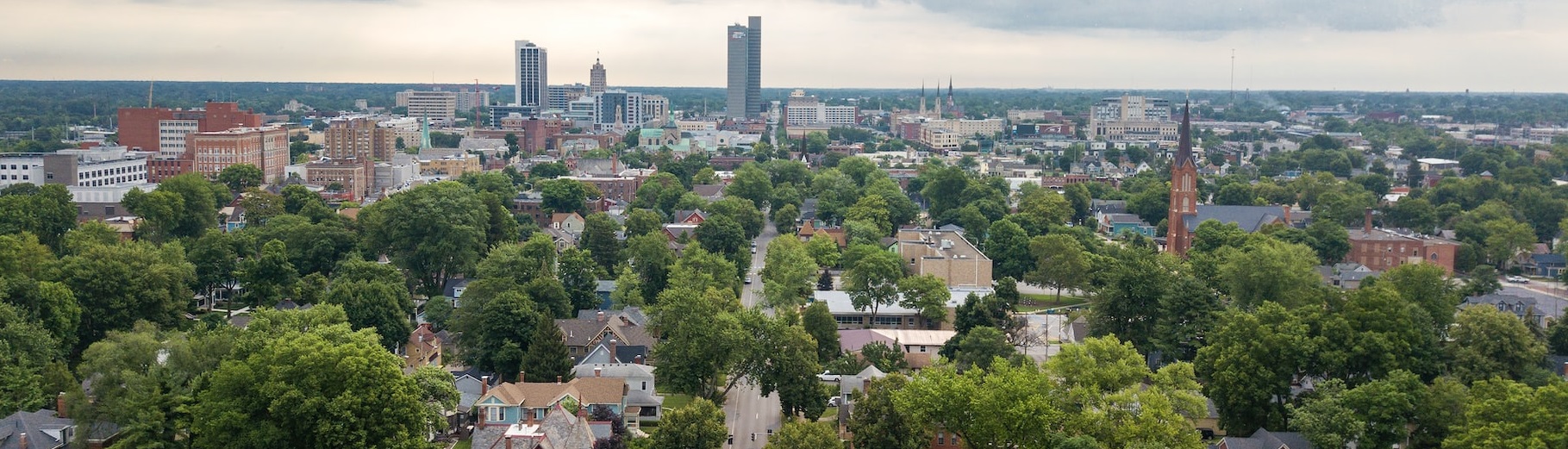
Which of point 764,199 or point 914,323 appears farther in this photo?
point 764,199

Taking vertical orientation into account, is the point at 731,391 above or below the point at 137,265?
below

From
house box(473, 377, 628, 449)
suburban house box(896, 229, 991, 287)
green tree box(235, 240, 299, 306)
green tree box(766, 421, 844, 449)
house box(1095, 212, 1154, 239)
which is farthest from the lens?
house box(1095, 212, 1154, 239)

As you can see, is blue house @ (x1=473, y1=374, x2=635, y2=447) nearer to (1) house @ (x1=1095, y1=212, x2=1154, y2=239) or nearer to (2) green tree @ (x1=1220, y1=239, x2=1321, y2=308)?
(2) green tree @ (x1=1220, y1=239, x2=1321, y2=308)

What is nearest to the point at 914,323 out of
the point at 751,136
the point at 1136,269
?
the point at 1136,269

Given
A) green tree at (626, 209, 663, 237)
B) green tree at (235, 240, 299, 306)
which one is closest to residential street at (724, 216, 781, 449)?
green tree at (235, 240, 299, 306)

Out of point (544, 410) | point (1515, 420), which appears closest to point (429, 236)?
point (544, 410)

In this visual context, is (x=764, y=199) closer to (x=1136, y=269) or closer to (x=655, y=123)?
(x=1136, y=269)

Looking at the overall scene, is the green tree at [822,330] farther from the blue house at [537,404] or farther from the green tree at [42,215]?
the green tree at [42,215]
